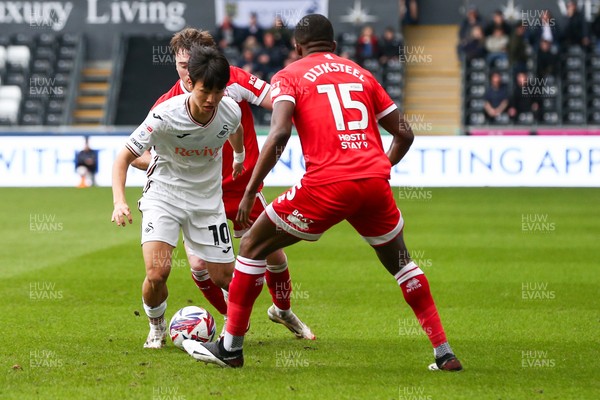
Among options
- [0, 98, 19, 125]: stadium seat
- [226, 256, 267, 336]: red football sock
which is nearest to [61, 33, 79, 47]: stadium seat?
[0, 98, 19, 125]: stadium seat

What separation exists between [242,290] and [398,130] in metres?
1.43

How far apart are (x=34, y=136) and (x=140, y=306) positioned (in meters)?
15.1

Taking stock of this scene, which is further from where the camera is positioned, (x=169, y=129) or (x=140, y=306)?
(x=140, y=306)

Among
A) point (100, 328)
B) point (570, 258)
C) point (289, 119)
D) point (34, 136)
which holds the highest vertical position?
point (289, 119)

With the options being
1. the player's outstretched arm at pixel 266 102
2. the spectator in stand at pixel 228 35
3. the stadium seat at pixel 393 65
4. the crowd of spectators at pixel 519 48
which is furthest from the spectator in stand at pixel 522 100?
the player's outstretched arm at pixel 266 102

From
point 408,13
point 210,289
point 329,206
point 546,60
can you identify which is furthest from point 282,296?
point 408,13

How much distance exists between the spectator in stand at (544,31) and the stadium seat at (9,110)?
13.9 meters

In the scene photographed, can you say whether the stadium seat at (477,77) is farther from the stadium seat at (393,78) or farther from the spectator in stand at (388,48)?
the spectator in stand at (388,48)

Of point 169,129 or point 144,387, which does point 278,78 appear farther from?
point 144,387

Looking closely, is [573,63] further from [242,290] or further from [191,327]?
[242,290]

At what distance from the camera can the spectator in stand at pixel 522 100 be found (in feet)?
86.0

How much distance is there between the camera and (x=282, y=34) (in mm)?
29047

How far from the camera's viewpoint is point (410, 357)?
7488mm

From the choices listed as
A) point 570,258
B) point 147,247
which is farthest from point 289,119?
point 570,258
